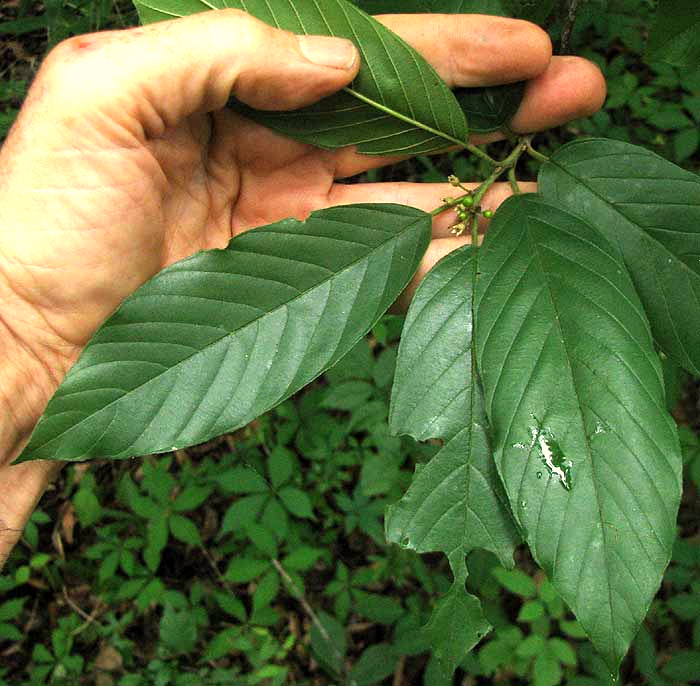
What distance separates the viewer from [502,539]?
119cm

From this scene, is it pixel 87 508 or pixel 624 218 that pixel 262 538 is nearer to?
pixel 87 508

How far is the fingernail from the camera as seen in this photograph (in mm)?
1149

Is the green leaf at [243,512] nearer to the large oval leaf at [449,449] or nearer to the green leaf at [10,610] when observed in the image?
the green leaf at [10,610]

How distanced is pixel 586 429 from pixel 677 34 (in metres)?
0.68

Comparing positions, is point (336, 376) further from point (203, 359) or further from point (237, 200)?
point (203, 359)

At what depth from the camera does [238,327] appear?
3.77 ft

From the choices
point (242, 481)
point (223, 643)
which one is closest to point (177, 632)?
point (223, 643)

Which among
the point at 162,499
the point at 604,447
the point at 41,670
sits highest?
the point at 604,447

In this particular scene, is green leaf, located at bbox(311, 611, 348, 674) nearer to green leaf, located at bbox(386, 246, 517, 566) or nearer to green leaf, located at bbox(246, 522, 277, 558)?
green leaf, located at bbox(246, 522, 277, 558)

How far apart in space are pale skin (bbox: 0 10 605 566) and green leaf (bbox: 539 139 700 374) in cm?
21

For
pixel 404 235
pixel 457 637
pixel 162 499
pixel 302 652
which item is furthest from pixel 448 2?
pixel 302 652

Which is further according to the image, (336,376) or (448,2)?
(336,376)

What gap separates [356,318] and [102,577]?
1.49m

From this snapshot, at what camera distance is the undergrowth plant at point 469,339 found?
1030 mm
